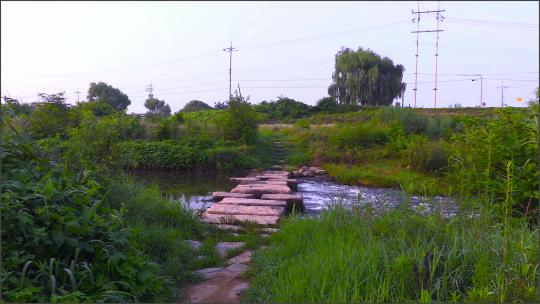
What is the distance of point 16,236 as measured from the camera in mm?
2697

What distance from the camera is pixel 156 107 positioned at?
643 inches

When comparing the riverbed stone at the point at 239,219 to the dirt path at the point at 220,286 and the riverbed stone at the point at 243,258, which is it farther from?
the dirt path at the point at 220,286

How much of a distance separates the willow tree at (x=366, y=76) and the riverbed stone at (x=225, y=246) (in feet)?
28.2

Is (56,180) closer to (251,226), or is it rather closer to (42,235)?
(42,235)

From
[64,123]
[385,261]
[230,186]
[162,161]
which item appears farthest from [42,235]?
[162,161]

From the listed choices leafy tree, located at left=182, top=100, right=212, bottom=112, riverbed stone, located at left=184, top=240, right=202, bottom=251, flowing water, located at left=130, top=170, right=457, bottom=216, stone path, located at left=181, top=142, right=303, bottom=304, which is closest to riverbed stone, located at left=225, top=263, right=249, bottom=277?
stone path, located at left=181, top=142, right=303, bottom=304

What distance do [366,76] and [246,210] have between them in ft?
33.9

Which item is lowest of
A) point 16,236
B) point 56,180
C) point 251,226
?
point 251,226

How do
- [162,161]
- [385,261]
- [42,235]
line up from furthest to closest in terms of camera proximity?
[162,161] < [385,261] < [42,235]

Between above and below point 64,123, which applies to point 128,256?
below

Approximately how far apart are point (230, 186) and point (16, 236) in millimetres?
7803

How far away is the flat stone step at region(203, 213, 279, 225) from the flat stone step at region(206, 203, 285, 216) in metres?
0.25

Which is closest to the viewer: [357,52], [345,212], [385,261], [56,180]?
[385,261]

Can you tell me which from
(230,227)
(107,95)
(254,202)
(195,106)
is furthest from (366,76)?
(230,227)
